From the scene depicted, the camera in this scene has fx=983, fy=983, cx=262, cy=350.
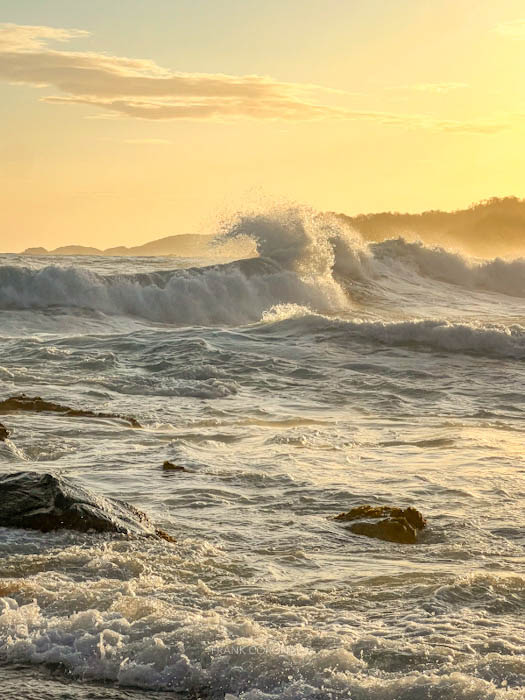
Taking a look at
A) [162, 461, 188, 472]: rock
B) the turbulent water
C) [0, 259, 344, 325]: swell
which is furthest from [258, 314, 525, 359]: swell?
[162, 461, 188, 472]: rock

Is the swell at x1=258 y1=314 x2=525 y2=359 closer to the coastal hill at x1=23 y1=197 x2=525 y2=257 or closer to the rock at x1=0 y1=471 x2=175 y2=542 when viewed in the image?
the rock at x1=0 y1=471 x2=175 y2=542

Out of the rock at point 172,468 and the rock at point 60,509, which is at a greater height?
the rock at point 60,509

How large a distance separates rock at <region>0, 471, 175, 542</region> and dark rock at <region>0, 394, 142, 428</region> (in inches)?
154

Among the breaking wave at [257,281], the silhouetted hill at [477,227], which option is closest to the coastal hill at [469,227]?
the silhouetted hill at [477,227]

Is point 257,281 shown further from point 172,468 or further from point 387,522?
point 387,522

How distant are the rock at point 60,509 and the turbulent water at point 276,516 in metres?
0.10

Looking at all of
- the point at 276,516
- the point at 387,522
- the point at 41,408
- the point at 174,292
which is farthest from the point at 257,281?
the point at 387,522

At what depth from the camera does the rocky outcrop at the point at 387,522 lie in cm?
588

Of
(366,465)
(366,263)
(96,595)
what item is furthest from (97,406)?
(366,263)

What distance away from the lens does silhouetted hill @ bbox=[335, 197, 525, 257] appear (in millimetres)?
63438

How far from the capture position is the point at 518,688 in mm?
3678

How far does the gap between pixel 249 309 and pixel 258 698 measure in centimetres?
2250

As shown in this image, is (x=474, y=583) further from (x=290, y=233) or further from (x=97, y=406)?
(x=290, y=233)

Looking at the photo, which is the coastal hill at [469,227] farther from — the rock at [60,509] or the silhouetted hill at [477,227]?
the rock at [60,509]
